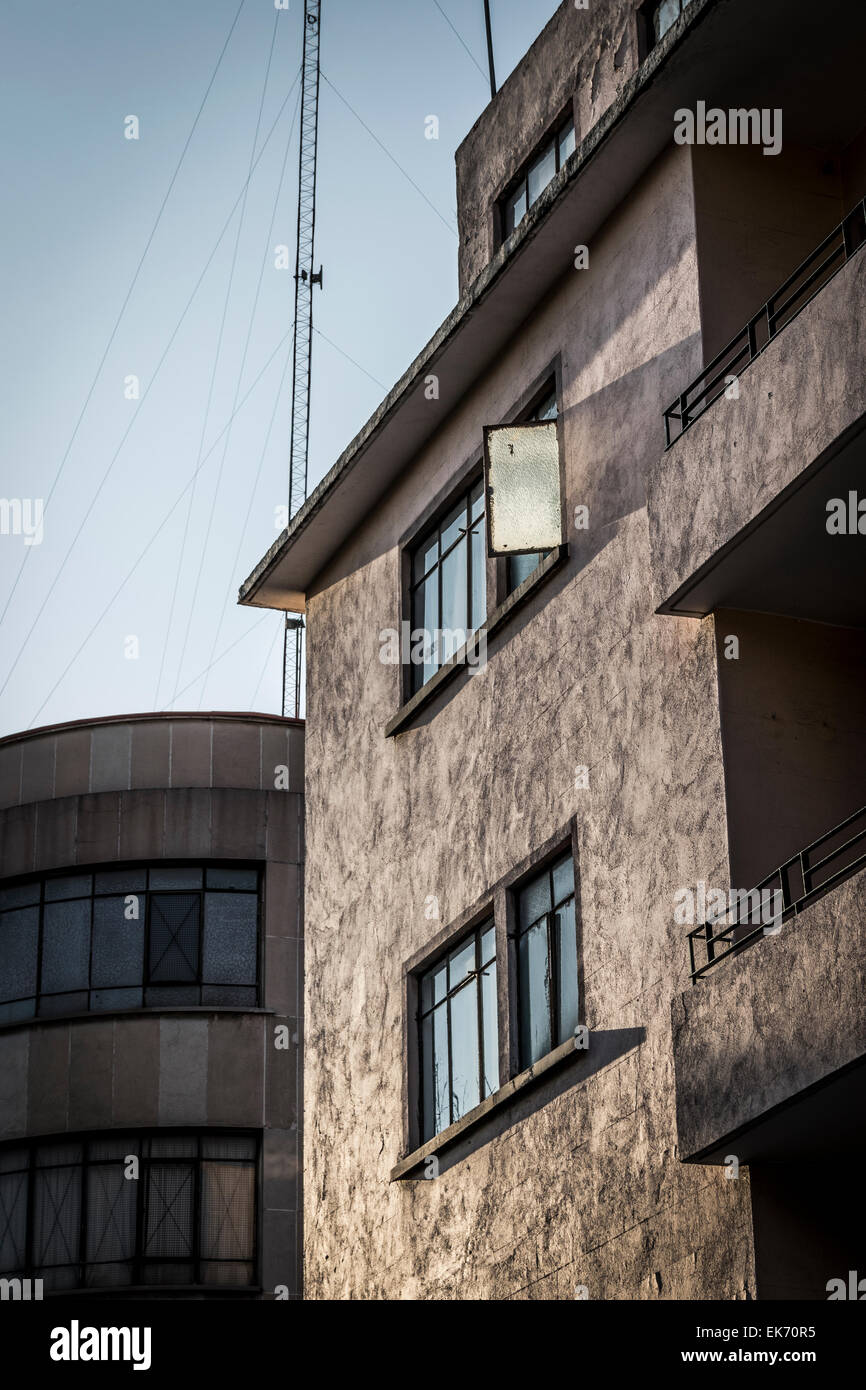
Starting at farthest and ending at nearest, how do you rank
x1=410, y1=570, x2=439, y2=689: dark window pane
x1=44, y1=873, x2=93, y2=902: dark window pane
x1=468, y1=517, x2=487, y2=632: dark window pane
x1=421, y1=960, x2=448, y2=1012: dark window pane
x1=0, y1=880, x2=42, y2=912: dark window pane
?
x1=0, y1=880, x2=42, y2=912: dark window pane < x1=44, y1=873, x2=93, y2=902: dark window pane < x1=410, y1=570, x2=439, y2=689: dark window pane < x1=468, y1=517, x2=487, y2=632: dark window pane < x1=421, y1=960, x2=448, y2=1012: dark window pane

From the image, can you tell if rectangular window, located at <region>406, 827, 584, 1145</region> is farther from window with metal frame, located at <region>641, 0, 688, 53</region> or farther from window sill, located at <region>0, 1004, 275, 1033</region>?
window sill, located at <region>0, 1004, 275, 1033</region>

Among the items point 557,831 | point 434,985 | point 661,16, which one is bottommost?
point 434,985

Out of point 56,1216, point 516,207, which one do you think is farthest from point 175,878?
point 516,207

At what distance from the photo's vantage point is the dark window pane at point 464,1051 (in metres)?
18.4

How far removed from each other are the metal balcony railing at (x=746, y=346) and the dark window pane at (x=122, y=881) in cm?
1574

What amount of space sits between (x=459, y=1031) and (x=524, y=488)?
4890mm

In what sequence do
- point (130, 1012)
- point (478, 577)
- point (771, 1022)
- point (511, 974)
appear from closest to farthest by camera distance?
1. point (771, 1022)
2. point (511, 974)
3. point (478, 577)
4. point (130, 1012)

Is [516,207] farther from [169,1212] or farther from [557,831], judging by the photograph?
[169,1212]

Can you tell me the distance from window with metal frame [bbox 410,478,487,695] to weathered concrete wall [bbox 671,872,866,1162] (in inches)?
253

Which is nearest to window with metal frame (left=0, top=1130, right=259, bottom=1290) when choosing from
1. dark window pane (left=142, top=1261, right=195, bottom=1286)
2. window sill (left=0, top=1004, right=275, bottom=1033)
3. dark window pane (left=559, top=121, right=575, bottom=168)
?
dark window pane (left=142, top=1261, right=195, bottom=1286)

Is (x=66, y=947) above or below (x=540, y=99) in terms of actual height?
below

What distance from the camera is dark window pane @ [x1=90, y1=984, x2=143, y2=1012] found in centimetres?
2984

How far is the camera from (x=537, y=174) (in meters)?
21.8

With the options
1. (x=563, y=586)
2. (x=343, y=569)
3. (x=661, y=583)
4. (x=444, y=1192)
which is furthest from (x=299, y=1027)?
(x=661, y=583)
